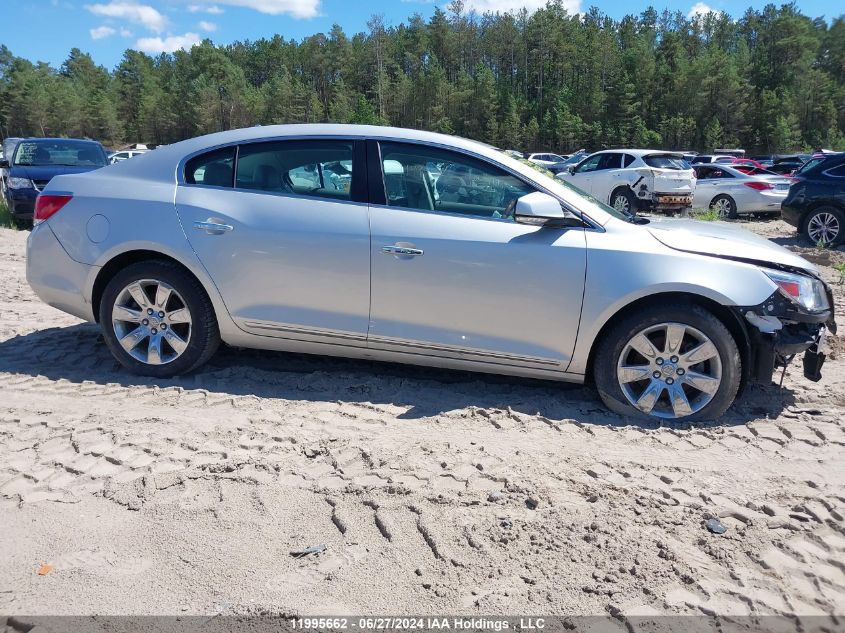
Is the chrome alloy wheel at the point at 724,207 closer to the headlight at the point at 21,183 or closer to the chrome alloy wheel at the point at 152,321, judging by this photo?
the headlight at the point at 21,183

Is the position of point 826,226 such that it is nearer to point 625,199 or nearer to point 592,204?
point 625,199

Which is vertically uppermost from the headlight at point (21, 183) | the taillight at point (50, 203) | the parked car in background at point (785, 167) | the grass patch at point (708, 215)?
the parked car in background at point (785, 167)

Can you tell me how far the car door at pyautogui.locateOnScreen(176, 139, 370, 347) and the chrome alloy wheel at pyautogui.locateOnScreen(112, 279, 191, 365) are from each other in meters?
0.37

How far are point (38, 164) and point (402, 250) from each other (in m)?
11.2

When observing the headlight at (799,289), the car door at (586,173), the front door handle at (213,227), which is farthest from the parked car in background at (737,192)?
the front door handle at (213,227)

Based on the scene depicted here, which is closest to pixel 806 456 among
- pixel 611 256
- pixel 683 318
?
pixel 683 318

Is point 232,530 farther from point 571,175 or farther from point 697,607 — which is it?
point 571,175

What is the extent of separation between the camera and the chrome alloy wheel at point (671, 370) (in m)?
3.82

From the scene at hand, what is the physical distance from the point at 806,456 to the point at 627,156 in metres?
13.2

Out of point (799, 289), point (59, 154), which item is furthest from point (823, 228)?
point (59, 154)

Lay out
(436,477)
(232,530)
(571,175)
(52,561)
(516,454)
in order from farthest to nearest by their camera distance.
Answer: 1. (571,175)
2. (516,454)
3. (436,477)
4. (232,530)
5. (52,561)

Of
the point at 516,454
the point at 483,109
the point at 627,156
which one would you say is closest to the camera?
the point at 516,454

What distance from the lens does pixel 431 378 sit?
456 centimetres

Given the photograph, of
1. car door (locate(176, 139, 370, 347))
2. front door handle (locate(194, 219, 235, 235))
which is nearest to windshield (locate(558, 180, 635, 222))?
car door (locate(176, 139, 370, 347))
